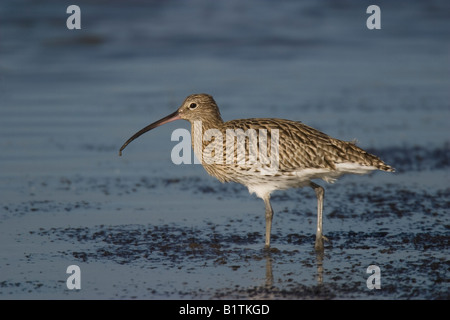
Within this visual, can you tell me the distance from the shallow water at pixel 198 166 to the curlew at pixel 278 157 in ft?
1.67

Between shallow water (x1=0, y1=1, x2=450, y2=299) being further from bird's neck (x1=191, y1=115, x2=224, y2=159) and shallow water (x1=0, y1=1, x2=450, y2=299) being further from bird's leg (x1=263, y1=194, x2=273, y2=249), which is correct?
bird's neck (x1=191, y1=115, x2=224, y2=159)

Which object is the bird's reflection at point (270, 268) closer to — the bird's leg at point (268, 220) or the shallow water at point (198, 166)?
the shallow water at point (198, 166)

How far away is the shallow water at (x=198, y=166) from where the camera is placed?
6.48m

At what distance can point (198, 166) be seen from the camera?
1010 cm

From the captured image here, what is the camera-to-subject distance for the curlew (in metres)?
7.22

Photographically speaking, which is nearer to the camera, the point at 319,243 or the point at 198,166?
the point at 319,243

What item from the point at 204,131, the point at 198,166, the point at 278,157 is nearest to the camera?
the point at 278,157

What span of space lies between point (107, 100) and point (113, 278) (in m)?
7.02

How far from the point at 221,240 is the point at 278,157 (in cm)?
87

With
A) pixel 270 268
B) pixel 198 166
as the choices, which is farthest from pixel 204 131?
pixel 198 166

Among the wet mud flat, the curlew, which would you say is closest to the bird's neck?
the curlew

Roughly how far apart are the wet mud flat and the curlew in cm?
44

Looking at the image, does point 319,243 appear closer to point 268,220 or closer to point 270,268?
point 268,220

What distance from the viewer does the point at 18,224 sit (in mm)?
7797
